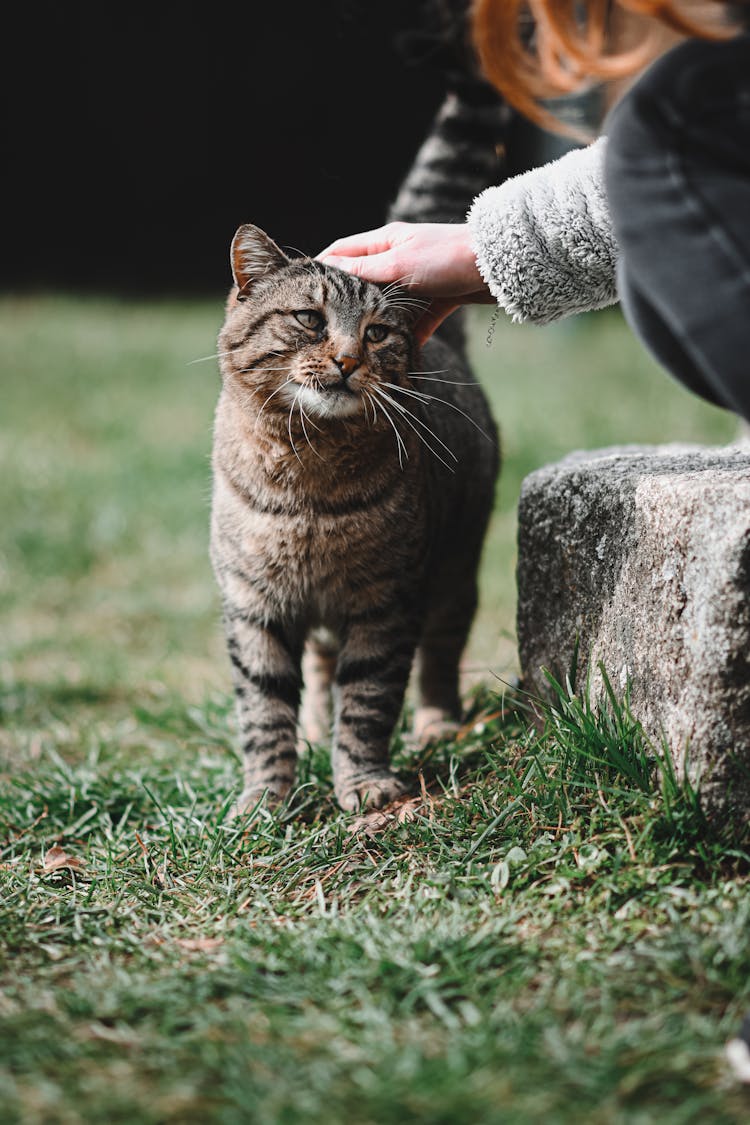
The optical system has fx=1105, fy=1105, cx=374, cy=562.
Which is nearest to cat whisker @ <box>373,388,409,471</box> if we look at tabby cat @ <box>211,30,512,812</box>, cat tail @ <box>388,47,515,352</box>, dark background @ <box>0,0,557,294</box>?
tabby cat @ <box>211,30,512,812</box>

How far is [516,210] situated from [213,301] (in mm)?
9164

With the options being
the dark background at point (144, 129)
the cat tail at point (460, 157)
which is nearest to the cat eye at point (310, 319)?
the cat tail at point (460, 157)

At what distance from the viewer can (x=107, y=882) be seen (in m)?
1.85

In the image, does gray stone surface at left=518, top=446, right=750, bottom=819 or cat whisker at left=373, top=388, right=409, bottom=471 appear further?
cat whisker at left=373, top=388, right=409, bottom=471

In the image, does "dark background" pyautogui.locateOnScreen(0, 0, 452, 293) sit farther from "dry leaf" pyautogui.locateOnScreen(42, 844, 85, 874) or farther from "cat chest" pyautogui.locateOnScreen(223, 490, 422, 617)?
"dry leaf" pyautogui.locateOnScreen(42, 844, 85, 874)

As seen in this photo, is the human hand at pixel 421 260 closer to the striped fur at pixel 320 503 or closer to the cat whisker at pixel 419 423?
the striped fur at pixel 320 503

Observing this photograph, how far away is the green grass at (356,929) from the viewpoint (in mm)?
1248

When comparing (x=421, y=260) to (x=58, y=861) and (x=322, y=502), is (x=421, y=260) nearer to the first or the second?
(x=322, y=502)

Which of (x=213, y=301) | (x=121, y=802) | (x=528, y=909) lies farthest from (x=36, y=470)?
(x=213, y=301)

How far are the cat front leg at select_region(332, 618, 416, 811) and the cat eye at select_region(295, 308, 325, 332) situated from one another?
57cm

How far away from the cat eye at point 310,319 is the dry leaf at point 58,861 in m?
1.05

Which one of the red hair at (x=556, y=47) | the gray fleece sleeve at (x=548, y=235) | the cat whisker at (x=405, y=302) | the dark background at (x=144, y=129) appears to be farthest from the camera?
the dark background at (x=144, y=129)

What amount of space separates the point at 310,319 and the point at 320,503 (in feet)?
1.11

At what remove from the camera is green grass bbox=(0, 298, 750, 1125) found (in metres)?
1.25
